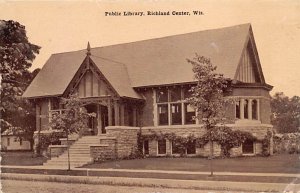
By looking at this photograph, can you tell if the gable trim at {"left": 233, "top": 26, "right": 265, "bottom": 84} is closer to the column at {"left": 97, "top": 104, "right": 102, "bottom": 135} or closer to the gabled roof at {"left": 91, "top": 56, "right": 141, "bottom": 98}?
the gabled roof at {"left": 91, "top": 56, "right": 141, "bottom": 98}

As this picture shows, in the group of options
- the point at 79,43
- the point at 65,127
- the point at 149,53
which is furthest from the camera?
the point at 149,53

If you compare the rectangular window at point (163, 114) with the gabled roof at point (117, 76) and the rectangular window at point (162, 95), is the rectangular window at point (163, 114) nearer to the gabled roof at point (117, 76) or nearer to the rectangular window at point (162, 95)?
the rectangular window at point (162, 95)

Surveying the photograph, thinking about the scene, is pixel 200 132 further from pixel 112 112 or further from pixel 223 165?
pixel 112 112


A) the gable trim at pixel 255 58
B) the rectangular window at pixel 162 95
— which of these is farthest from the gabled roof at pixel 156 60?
the rectangular window at pixel 162 95

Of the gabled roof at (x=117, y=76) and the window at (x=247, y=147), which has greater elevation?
the gabled roof at (x=117, y=76)

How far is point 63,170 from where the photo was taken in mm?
20328

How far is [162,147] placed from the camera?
1019 inches

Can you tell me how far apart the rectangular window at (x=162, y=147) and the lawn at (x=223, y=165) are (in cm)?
332

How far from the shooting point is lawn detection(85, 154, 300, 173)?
17938 mm

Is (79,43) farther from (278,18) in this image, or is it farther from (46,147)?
(278,18)

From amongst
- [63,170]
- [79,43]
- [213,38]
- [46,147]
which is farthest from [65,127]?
[213,38]

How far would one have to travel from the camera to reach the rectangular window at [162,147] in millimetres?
25797

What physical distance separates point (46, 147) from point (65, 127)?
24.7 feet

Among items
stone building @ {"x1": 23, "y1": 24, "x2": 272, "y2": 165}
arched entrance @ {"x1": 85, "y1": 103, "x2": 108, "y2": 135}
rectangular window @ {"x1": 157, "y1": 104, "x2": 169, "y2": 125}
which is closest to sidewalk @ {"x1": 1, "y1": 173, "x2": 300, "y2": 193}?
stone building @ {"x1": 23, "y1": 24, "x2": 272, "y2": 165}
